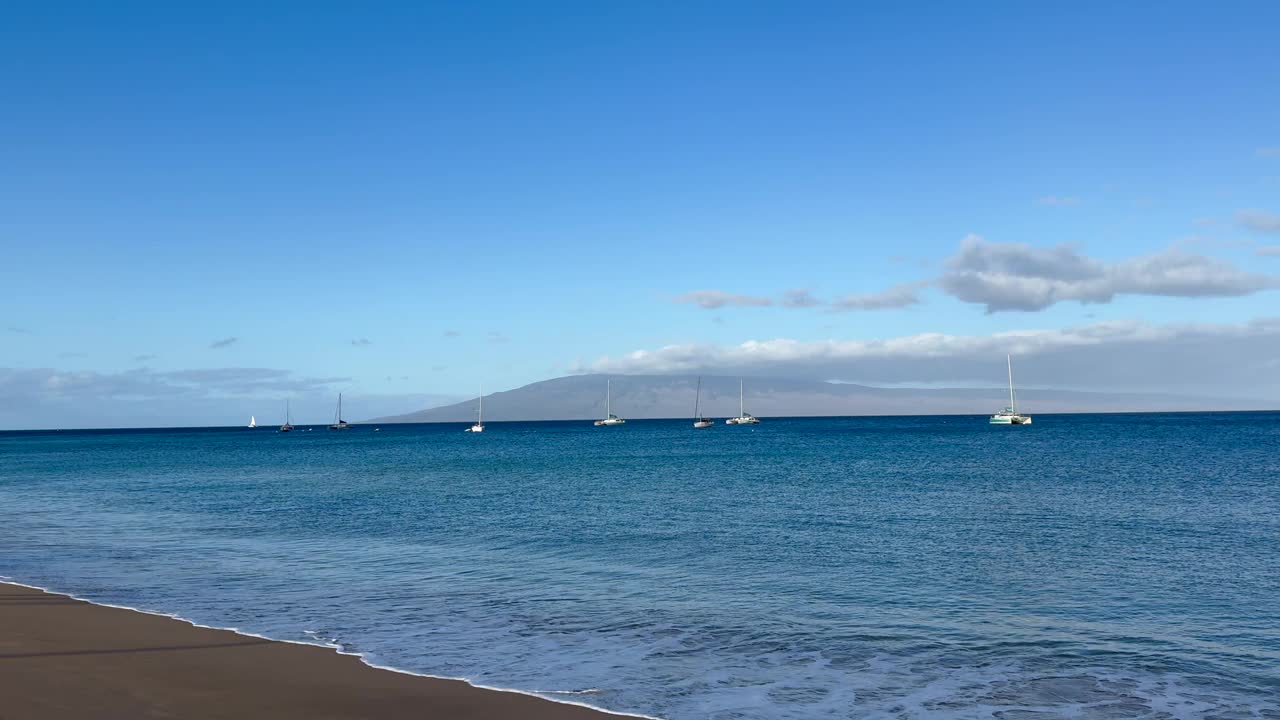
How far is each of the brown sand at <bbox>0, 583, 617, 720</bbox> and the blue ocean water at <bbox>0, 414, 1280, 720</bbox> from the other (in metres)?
0.94

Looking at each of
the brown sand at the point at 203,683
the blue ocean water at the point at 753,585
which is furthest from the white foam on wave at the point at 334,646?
the blue ocean water at the point at 753,585

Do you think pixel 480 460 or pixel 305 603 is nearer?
pixel 305 603

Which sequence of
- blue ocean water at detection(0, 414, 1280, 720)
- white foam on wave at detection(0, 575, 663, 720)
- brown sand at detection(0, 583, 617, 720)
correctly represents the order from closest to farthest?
brown sand at detection(0, 583, 617, 720) → white foam on wave at detection(0, 575, 663, 720) → blue ocean water at detection(0, 414, 1280, 720)

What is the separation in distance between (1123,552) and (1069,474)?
3545 centimetres

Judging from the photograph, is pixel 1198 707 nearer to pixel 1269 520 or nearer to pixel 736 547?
pixel 736 547

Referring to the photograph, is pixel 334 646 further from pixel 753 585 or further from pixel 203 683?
pixel 753 585

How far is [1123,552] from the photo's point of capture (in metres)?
27.3

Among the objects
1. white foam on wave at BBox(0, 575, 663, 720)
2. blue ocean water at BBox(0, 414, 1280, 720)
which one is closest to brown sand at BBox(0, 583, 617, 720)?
white foam on wave at BBox(0, 575, 663, 720)

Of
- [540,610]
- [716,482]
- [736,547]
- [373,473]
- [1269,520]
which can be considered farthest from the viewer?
[373,473]

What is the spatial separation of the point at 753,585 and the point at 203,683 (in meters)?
12.8

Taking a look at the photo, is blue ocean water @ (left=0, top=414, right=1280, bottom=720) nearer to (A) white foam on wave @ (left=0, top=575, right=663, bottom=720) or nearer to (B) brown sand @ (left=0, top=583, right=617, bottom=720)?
(A) white foam on wave @ (left=0, top=575, right=663, bottom=720)

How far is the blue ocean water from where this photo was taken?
14078 millimetres

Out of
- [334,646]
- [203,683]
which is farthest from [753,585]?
[203,683]

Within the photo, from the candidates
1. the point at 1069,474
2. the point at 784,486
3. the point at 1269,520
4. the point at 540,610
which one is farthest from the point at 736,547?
the point at 1069,474
